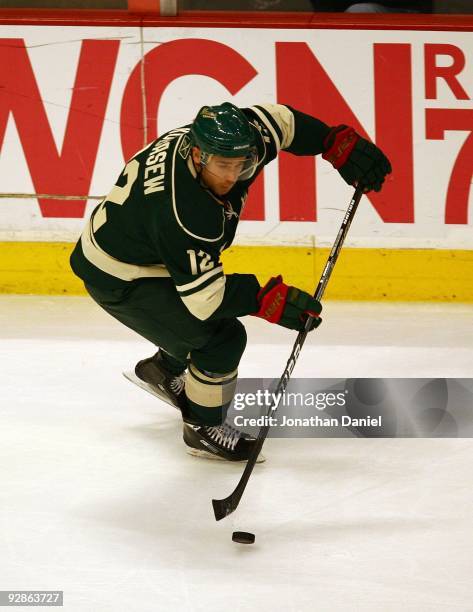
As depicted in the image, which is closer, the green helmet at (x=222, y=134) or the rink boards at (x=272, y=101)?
the green helmet at (x=222, y=134)

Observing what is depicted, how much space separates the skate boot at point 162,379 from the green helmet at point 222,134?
0.86m

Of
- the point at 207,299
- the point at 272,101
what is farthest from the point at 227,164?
the point at 272,101

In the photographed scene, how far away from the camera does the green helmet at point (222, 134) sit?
2293mm

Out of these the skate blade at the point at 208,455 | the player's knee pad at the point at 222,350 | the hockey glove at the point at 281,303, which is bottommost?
the skate blade at the point at 208,455

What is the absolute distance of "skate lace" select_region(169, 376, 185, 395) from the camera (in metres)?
3.00

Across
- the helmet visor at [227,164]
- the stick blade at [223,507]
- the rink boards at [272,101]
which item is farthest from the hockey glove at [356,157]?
the rink boards at [272,101]

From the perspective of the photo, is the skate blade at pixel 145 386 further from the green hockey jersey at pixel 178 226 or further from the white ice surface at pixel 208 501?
the green hockey jersey at pixel 178 226

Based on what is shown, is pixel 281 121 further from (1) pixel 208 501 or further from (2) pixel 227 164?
(1) pixel 208 501

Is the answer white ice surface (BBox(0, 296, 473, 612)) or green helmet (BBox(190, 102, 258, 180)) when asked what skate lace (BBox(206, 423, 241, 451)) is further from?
green helmet (BBox(190, 102, 258, 180))

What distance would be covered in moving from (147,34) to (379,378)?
166 centimetres

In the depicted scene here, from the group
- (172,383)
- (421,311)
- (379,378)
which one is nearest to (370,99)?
(421,311)

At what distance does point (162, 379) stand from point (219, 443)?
0.34 m

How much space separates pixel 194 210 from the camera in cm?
236

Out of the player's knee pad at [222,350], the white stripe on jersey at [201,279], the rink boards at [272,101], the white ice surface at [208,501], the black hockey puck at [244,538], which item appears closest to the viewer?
the white ice surface at [208,501]
